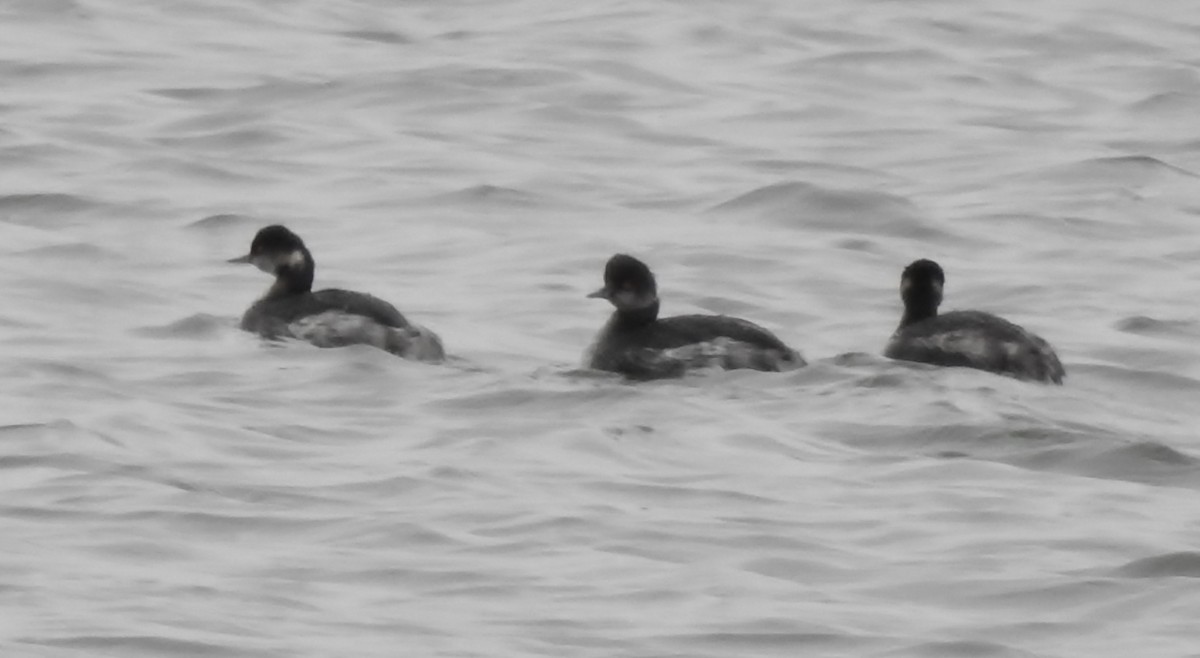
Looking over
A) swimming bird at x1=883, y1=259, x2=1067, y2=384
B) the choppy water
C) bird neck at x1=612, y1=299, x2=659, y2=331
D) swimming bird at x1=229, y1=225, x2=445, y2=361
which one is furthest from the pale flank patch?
swimming bird at x1=883, y1=259, x2=1067, y2=384

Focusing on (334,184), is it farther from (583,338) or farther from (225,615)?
(225,615)

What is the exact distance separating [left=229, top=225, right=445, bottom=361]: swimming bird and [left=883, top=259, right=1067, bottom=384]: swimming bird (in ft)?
6.29

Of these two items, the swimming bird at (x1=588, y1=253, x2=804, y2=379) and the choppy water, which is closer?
the choppy water

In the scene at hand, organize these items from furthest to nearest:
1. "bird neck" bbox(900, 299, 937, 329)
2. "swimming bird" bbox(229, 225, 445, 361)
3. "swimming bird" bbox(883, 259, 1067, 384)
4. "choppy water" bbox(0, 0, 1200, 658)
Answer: "bird neck" bbox(900, 299, 937, 329), "swimming bird" bbox(229, 225, 445, 361), "swimming bird" bbox(883, 259, 1067, 384), "choppy water" bbox(0, 0, 1200, 658)

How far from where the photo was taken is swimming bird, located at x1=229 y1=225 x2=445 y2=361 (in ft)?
46.4

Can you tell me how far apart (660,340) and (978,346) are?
4.15 feet

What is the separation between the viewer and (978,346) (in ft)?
45.5

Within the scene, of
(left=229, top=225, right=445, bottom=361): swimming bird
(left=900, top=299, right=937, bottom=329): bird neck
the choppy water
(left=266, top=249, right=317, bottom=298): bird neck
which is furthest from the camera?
(left=266, top=249, right=317, bottom=298): bird neck

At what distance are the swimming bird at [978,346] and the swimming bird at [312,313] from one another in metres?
1.92

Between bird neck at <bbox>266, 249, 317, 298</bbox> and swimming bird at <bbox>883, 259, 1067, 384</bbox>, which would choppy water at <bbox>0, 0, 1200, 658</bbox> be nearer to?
swimming bird at <bbox>883, 259, 1067, 384</bbox>

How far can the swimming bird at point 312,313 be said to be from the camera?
1416 cm

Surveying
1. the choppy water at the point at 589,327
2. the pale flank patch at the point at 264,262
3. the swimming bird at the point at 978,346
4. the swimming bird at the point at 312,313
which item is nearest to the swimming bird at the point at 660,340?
the choppy water at the point at 589,327

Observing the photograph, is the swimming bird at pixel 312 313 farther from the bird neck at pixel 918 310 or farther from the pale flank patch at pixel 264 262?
the bird neck at pixel 918 310

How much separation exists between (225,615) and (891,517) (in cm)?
258
